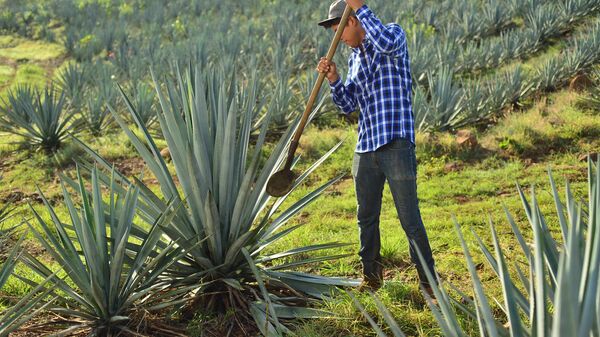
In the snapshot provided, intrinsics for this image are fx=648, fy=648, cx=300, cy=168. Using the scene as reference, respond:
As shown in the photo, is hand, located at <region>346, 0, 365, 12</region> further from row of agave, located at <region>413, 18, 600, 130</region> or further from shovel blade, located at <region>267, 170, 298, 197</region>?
row of agave, located at <region>413, 18, 600, 130</region>

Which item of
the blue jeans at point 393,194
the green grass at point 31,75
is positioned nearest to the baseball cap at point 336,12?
the blue jeans at point 393,194

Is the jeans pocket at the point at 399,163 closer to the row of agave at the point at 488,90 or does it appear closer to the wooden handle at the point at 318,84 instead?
the wooden handle at the point at 318,84

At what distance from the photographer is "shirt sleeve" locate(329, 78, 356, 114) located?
396 cm

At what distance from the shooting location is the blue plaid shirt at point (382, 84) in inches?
139

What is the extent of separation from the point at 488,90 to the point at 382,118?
598 centimetres

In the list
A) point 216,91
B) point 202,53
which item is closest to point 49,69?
point 202,53

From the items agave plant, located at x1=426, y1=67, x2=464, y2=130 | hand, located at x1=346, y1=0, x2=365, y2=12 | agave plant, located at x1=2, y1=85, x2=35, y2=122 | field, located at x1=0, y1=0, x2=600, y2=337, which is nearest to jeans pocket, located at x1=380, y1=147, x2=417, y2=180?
field, located at x1=0, y1=0, x2=600, y2=337

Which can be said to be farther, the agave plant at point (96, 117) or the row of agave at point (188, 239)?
the agave plant at point (96, 117)

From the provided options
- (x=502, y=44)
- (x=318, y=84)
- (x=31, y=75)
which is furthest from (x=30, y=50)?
(x=318, y=84)

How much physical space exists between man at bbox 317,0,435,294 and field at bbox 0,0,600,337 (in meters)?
0.24

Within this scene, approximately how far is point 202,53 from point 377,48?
33.5 feet

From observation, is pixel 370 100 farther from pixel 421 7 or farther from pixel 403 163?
pixel 421 7

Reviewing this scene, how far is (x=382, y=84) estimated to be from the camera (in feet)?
12.0

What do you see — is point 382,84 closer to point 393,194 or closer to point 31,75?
point 393,194
